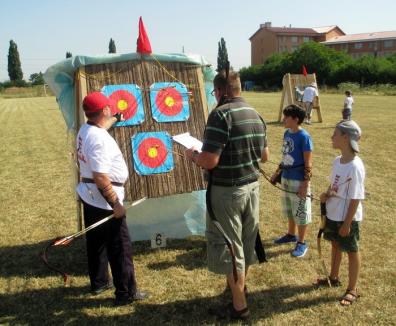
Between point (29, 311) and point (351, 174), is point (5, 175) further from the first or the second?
point (351, 174)

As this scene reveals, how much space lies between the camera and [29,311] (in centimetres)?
359

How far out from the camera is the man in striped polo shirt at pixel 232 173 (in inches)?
113

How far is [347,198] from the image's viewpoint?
3285 millimetres

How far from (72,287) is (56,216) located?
234 cm

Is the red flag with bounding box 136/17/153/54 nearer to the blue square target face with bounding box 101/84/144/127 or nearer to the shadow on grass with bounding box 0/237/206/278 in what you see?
the blue square target face with bounding box 101/84/144/127

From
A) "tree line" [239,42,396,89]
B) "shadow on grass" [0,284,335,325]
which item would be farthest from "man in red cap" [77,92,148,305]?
"tree line" [239,42,396,89]

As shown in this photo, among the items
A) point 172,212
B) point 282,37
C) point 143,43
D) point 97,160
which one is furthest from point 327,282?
point 282,37

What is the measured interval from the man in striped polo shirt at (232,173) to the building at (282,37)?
8026cm

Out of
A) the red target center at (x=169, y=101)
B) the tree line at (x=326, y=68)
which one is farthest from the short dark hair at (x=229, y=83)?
the tree line at (x=326, y=68)

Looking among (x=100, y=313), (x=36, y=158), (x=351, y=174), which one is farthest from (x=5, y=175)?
(x=351, y=174)

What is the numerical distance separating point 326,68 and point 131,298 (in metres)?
47.7

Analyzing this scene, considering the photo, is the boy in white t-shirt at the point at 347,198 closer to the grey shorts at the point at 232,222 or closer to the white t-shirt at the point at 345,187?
the white t-shirt at the point at 345,187

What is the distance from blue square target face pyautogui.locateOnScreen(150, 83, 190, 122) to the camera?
14.8 ft

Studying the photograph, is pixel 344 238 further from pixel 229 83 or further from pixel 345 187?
pixel 229 83
